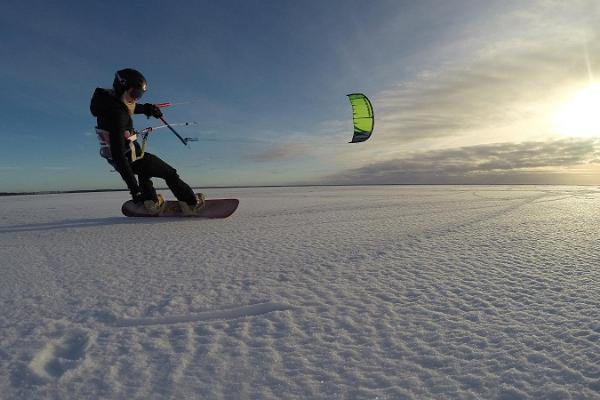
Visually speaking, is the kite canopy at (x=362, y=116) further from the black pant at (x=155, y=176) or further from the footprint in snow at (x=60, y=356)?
the footprint in snow at (x=60, y=356)

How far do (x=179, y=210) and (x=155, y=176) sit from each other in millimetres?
797

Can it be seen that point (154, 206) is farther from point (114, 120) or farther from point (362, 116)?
point (362, 116)

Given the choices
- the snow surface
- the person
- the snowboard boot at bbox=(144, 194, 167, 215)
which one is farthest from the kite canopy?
the snow surface

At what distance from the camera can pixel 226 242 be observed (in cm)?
386

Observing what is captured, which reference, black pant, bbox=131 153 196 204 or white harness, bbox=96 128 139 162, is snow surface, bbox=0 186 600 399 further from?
black pant, bbox=131 153 196 204

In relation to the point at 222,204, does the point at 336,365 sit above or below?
below

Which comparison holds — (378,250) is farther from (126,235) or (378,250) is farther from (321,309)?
(126,235)

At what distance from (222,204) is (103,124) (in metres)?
2.42

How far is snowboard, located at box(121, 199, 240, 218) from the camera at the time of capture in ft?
20.7

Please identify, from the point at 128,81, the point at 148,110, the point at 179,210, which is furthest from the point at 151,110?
the point at 179,210

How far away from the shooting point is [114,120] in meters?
5.09

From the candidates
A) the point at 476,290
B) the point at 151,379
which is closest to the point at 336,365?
the point at 151,379

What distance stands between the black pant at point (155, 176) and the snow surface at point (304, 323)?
2582mm

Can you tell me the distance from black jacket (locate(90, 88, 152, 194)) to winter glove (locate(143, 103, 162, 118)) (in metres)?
0.71
